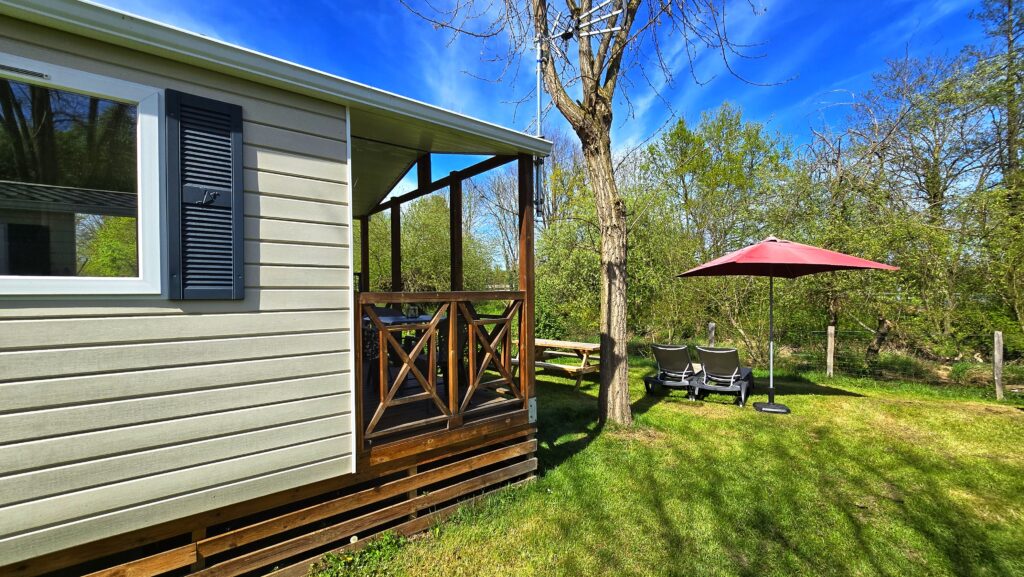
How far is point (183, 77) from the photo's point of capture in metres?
2.13

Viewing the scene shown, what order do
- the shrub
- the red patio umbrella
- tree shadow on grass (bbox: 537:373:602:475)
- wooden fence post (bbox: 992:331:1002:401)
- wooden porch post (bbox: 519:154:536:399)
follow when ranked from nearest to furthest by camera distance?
the shrub, wooden porch post (bbox: 519:154:536:399), tree shadow on grass (bbox: 537:373:602:475), the red patio umbrella, wooden fence post (bbox: 992:331:1002:401)

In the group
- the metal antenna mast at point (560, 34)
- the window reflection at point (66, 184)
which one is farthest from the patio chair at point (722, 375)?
the window reflection at point (66, 184)

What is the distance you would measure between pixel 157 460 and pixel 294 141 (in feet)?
5.73

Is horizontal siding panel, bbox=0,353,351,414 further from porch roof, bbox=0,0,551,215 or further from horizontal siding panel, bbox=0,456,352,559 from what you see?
porch roof, bbox=0,0,551,215

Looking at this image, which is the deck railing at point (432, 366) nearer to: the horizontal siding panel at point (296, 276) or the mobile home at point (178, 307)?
the mobile home at point (178, 307)

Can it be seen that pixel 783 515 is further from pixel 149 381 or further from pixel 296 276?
pixel 149 381

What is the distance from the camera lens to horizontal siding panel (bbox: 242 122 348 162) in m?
2.33

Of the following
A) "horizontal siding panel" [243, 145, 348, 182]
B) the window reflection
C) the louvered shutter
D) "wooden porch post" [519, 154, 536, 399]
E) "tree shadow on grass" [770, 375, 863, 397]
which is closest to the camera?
the window reflection

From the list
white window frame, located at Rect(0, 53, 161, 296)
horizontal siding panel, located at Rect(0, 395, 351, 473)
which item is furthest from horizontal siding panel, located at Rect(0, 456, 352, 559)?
white window frame, located at Rect(0, 53, 161, 296)

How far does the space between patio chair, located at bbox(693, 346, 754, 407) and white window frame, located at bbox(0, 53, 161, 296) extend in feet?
19.1

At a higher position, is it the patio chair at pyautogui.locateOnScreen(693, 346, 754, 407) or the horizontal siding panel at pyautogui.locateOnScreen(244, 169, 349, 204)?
the horizontal siding panel at pyautogui.locateOnScreen(244, 169, 349, 204)

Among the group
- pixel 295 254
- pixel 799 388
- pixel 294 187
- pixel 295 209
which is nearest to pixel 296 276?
pixel 295 254

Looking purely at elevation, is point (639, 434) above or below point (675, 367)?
below

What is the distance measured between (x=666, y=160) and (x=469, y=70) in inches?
519
